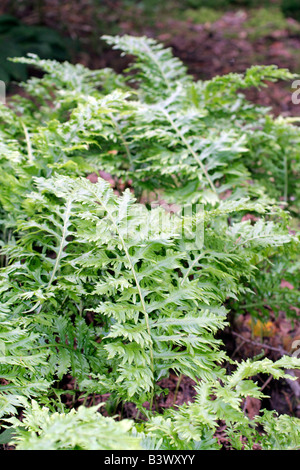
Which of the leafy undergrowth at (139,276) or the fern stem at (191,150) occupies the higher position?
the fern stem at (191,150)

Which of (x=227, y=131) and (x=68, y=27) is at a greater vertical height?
(x=68, y=27)

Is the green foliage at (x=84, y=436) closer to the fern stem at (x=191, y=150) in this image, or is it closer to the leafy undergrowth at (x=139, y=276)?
the leafy undergrowth at (x=139, y=276)

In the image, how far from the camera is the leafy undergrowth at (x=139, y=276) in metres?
1.32

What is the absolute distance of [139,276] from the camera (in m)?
1.54

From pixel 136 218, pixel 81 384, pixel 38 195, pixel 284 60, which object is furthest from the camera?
pixel 284 60

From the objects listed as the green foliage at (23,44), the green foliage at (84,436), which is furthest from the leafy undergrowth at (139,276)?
the green foliage at (23,44)

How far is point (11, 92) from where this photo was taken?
4.85 meters

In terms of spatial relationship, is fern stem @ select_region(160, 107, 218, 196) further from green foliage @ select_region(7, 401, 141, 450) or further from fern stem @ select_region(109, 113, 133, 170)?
green foliage @ select_region(7, 401, 141, 450)

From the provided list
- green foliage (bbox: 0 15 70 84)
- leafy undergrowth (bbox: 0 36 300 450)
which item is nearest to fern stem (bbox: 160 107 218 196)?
leafy undergrowth (bbox: 0 36 300 450)

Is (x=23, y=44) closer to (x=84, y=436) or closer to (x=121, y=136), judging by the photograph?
(x=121, y=136)
